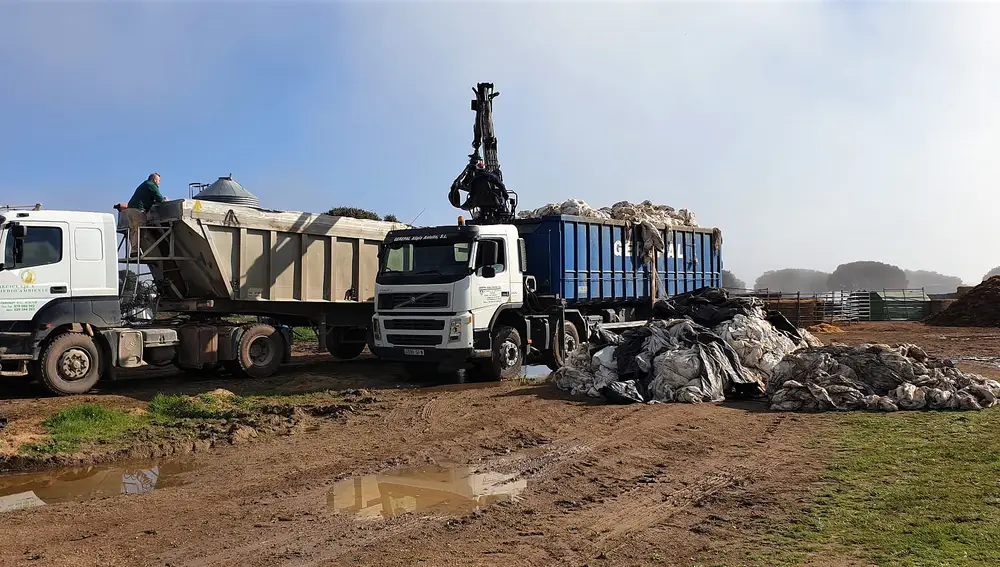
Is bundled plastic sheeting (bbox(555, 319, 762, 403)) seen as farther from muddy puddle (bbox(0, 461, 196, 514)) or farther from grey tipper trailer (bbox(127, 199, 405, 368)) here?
muddy puddle (bbox(0, 461, 196, 514))

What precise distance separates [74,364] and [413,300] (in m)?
5.25

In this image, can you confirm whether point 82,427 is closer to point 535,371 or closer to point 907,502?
point 907,502

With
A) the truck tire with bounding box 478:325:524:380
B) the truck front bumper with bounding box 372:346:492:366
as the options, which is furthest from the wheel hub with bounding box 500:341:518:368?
the truck front bumper with bounding box 372:346:492:366

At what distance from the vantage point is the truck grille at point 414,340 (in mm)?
12641

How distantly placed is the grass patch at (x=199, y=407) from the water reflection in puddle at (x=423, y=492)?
3832 mm

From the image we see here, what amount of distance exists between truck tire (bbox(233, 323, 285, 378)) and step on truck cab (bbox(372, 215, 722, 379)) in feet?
6.99

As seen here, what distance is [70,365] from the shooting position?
11.3 meters

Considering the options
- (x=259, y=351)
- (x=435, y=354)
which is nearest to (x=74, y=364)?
(x=259, y=351)

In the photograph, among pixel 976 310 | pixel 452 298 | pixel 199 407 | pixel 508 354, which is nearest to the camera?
pixel 199 407

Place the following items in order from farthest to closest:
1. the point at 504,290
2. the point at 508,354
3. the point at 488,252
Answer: the point at 508,354 < the point at 504,290 < the point at 488,252

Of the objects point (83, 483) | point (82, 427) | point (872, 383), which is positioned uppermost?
point (872, 383)

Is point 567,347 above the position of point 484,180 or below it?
below

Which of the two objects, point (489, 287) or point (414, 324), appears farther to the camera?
point (489, 287)

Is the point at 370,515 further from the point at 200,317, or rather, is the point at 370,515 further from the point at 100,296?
the point at 200,317
